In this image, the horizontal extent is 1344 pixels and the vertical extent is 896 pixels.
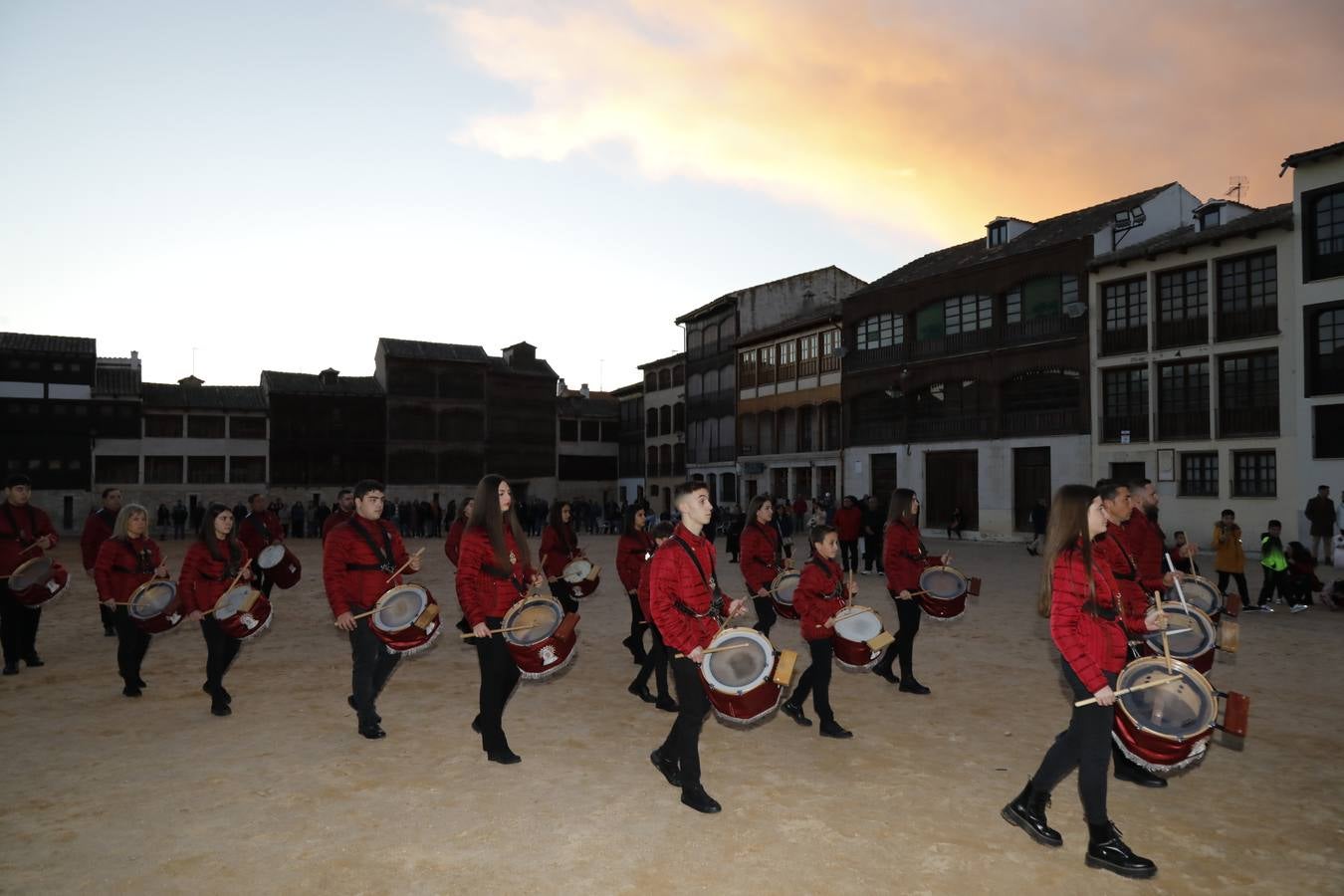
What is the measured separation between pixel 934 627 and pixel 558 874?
9203 millimetres

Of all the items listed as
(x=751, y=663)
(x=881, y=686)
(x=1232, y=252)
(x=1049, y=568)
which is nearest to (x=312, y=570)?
(x=881, y=686)

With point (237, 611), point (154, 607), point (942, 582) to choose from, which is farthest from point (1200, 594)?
point (154, 607)

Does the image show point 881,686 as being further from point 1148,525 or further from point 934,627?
point 934,627

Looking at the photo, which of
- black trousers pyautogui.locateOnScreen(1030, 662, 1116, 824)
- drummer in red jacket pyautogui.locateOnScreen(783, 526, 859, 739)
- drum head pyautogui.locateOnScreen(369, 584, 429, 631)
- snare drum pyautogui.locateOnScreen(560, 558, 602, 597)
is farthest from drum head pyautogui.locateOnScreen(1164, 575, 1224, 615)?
drum head pyautogui.locateOnScreen(369, 584, 429, 631)

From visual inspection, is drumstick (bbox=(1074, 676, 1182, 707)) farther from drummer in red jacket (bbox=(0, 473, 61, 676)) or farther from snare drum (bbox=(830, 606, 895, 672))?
drummer in red jacket (bbox=(0, 473, 61, 676))

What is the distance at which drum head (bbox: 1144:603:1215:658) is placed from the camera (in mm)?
6434

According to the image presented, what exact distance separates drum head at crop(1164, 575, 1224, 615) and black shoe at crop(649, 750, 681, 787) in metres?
5.08

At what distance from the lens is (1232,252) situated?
2617 centimetres

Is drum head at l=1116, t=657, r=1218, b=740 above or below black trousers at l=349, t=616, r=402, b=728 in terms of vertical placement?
above

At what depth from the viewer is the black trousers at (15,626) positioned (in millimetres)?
9188

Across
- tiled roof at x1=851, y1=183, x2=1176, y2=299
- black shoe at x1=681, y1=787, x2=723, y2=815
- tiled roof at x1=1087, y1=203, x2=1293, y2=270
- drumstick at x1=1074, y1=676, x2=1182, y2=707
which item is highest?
tiled roof at x1=851, y1=183, x2=1176, y2=299

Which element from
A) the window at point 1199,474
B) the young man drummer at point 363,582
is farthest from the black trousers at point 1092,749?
the window at point 1199,474

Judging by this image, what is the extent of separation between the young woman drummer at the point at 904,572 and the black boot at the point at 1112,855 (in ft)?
11.9

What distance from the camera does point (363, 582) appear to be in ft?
22.4
